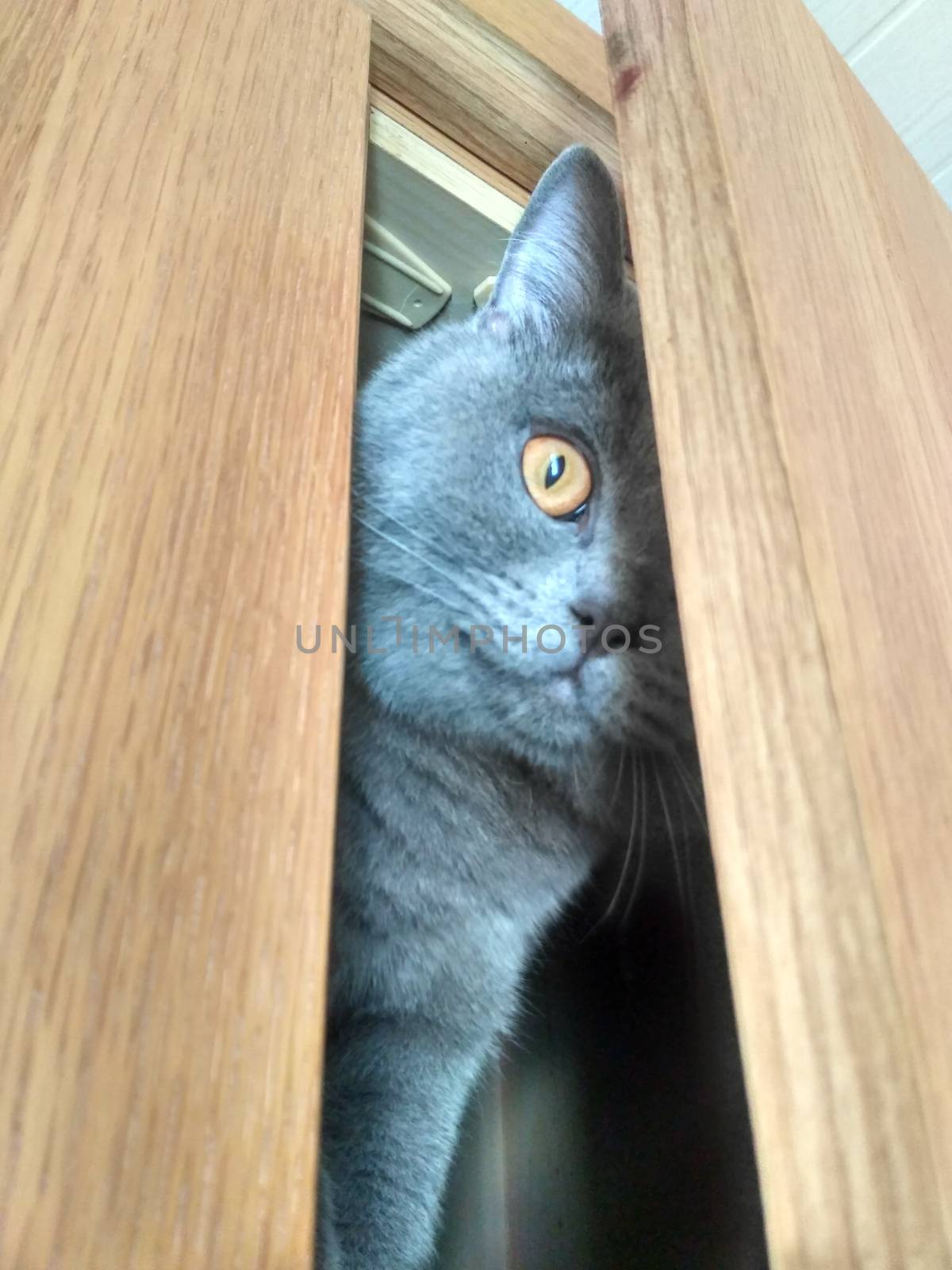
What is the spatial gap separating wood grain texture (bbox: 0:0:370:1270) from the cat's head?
21 cm

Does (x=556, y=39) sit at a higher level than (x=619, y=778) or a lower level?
higher

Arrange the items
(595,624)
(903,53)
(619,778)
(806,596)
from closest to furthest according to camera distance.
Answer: (806,596) → (595,624) → (619,778) → (903,53)

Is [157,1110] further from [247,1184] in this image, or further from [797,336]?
[797,336]

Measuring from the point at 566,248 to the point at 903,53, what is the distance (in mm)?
908

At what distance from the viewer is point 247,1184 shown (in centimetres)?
29

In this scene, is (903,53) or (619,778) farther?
(903,53)

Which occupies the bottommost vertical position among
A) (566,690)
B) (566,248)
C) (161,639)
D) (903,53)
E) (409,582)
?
(161,639)

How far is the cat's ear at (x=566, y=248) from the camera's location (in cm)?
74

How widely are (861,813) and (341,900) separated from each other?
17.2 inches

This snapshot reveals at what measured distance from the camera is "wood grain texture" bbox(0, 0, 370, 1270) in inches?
11.0

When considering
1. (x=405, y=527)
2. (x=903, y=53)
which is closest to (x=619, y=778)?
(x=405, y=527)

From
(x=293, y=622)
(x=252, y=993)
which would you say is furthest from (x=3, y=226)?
(x=252, y=993)

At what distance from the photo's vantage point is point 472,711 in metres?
0.66

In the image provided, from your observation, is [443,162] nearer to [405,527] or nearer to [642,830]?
[405,527]
